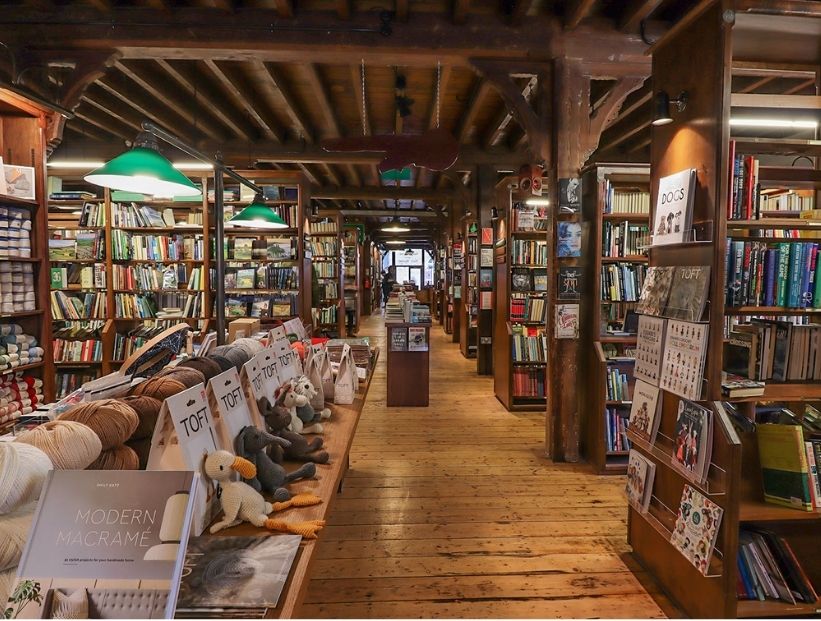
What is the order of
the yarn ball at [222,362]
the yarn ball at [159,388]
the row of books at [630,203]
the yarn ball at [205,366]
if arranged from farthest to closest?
the row of books at [630,203] → the yarn ball at [222,362] → the yarn ball at [205,366] → the yarn ball at [159,388]

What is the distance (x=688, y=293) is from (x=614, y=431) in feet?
6.69

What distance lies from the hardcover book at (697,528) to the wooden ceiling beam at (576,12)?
10.9 feet

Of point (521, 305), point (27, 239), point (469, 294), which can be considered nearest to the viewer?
point (27, 239)

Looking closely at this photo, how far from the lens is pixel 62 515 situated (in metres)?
0.85

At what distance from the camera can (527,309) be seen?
5469 mm

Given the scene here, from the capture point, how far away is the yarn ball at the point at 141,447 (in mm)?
1251

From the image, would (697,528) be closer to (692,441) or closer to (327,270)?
(692,441)

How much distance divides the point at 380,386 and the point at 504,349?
1.97m

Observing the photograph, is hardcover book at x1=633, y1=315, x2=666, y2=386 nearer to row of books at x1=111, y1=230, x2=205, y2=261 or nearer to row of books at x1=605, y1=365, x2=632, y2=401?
row of books at x1=605, y1=365, x2=632, y2=401

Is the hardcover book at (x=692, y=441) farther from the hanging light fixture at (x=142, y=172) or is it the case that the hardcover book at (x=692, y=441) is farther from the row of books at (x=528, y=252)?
the row of books at (x=528, y=252)

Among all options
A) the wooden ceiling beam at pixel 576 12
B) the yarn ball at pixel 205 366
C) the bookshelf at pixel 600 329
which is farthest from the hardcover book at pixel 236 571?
the wooden ceiling beam at pixel 576 12

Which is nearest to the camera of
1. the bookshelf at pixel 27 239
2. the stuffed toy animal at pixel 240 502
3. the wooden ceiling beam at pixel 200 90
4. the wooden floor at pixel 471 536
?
the stuffed toy animal at pixel 240 502

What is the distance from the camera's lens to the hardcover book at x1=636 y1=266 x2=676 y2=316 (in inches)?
88.0

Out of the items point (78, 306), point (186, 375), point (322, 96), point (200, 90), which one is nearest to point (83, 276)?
point (78, 306)
